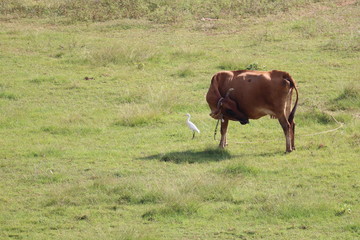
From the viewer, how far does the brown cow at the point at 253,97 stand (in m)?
11.9

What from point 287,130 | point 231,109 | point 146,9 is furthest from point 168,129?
point 146,9

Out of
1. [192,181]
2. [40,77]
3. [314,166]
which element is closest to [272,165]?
[314,166]

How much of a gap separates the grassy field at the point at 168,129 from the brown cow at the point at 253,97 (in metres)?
0.54

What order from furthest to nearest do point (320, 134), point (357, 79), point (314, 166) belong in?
point (357, 79)
point (320, 134)
point (314, 166)

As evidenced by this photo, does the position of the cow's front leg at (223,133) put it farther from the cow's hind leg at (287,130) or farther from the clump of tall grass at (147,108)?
the clump of tall grass at (147,108)

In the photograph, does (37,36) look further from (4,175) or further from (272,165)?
(272,165)

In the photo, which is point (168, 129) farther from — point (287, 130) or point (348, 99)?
point (348, 99)

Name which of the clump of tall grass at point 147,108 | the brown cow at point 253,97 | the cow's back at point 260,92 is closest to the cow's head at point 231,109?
the brown cow at point 253,97

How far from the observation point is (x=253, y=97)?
12.1m

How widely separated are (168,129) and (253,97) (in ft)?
7.30

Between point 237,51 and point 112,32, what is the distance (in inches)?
175

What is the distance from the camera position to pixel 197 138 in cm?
1317

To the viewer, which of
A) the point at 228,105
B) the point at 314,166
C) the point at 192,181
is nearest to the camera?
the point at 192,181

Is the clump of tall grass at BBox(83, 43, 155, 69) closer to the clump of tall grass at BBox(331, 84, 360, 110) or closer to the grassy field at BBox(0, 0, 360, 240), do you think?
the grassy field at BBox(0, 0, 360, 240)
